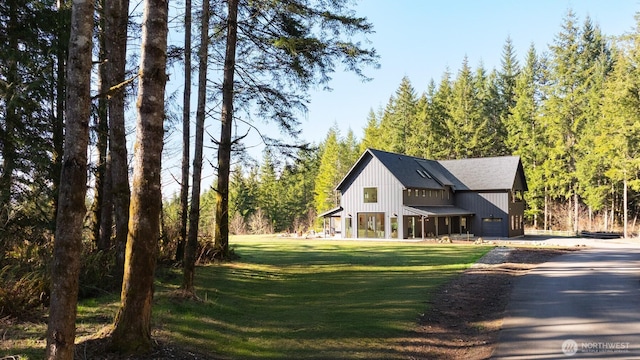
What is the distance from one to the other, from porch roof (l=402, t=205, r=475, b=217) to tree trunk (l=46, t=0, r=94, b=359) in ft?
104

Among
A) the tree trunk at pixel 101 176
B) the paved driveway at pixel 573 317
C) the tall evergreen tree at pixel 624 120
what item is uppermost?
the tall evergreen tree at pixel 624 120

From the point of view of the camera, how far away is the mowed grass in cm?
633

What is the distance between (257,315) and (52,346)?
192 inches

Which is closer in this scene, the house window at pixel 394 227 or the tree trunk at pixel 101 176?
the tree trunk at pixel 101 176

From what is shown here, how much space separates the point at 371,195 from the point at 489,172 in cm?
1193

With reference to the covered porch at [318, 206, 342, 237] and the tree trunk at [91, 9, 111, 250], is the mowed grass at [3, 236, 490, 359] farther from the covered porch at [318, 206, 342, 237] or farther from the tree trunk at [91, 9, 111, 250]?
the covered porch at [318, 206, 342, 237]

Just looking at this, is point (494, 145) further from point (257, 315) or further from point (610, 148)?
point (257, 315)

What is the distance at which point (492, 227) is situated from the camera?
3828 centimetres

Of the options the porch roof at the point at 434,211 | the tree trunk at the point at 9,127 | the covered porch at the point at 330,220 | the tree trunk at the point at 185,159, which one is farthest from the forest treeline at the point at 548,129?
the tree trunk at the point at 9,127

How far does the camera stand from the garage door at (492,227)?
37750mm

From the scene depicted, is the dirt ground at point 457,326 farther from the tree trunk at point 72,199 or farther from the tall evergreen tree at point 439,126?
the tall evergreen tree at point 439,126

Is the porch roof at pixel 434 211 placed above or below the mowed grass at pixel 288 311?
above

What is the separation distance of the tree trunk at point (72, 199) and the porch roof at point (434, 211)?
104 ft

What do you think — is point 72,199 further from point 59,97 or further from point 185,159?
point 185,159
